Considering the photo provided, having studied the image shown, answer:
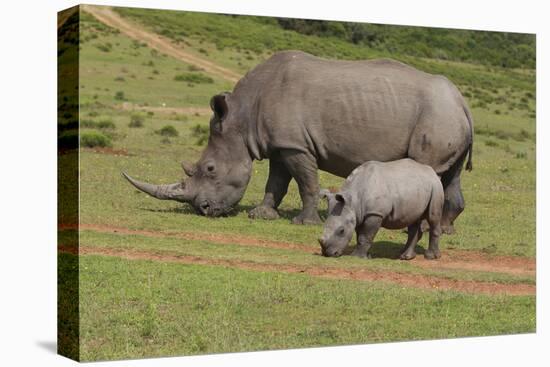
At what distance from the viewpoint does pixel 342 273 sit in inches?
554

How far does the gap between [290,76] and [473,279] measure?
383 centimetres

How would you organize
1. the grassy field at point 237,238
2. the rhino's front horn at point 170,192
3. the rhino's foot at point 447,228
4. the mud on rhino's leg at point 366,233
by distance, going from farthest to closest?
the rhino's foot at point 447,228
the rhino's front horn at point 170,192
the mud on rhino's leg at point 366,233
the grassy field at point 237,238

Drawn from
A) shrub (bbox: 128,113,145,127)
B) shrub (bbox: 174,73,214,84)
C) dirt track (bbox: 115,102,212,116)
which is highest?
shrub (bbox: 174,73,214,84)

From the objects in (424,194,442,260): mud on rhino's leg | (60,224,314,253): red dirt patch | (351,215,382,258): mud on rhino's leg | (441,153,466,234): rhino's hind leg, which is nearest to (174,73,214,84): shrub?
(60,224,314,253): red dirt patch

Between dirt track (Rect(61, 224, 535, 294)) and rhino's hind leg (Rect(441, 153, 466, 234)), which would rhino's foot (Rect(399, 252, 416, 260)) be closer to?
dirt track (Rect(61, 224, 535, 294))

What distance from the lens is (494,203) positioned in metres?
16.5

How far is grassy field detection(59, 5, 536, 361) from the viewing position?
12.8 meters

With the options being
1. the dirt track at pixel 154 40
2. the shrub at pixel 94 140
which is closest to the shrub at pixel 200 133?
the dirt track at pixel 154 40

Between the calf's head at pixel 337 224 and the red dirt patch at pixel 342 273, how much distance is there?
0.31 metres

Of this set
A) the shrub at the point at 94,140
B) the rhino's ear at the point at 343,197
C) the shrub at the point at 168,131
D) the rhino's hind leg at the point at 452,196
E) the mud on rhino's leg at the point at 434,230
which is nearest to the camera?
the shrub at the point at 94,140

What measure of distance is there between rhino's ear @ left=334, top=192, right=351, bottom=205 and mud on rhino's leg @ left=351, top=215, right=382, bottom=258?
39 cm

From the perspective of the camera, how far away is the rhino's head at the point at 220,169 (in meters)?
15.4

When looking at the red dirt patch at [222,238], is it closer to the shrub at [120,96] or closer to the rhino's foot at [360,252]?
the rhino's foot at [360,252]

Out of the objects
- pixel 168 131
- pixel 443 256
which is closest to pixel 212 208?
pixel 168 131
